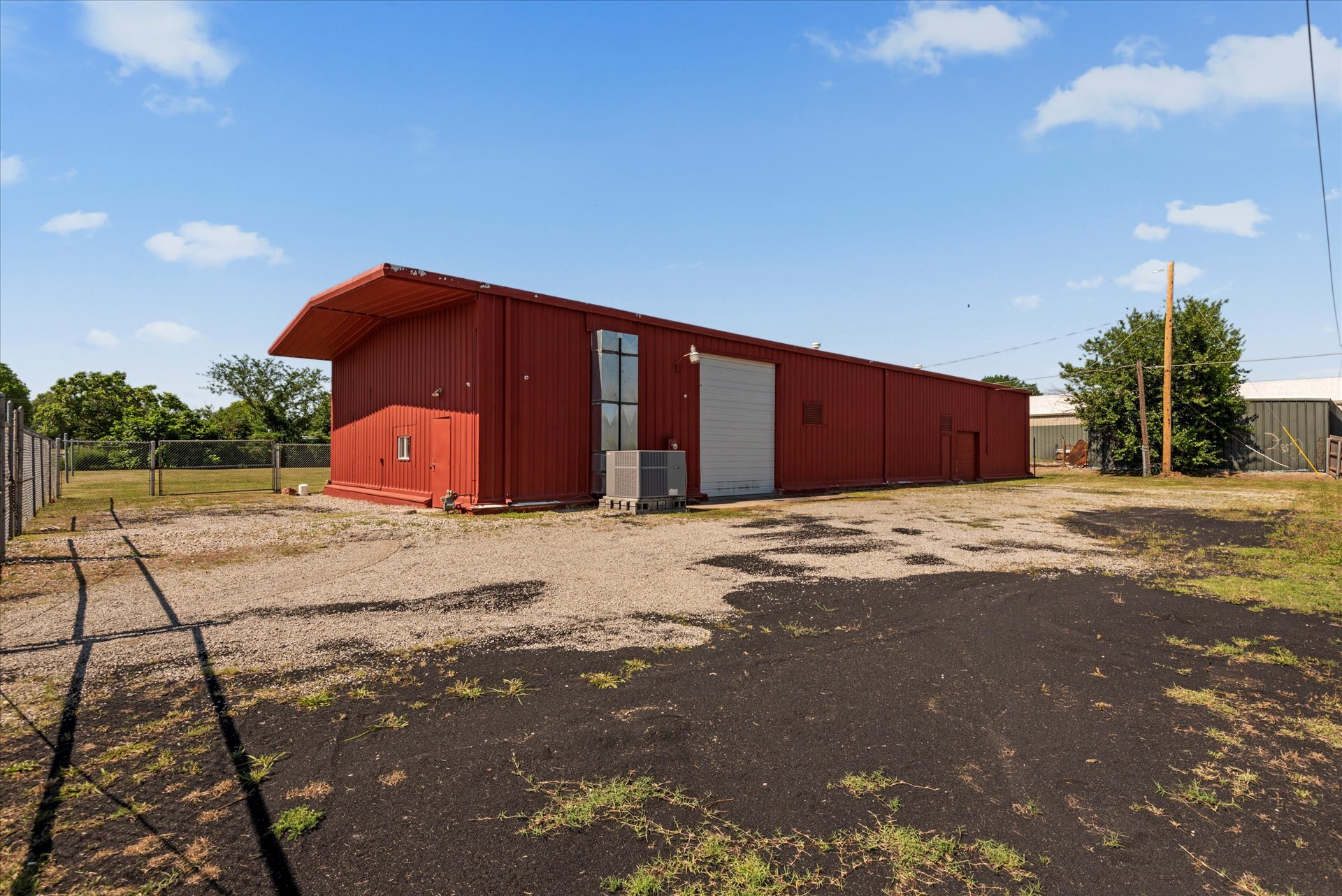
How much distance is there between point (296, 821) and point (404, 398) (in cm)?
1688

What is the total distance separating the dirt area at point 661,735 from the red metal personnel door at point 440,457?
7.80 meters

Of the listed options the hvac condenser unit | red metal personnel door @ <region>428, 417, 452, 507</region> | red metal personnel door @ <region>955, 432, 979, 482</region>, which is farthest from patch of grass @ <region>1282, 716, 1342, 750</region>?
red metal personnel door @ <region>955, 432, 979, 482</region>

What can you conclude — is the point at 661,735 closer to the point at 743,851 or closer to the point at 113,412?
the point at 743,851

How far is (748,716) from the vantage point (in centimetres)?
394

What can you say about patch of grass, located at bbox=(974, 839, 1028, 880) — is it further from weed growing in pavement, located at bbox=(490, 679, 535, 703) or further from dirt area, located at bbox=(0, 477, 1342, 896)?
weed growing in pavement, located at bbox=(490, 679, 535, 703)

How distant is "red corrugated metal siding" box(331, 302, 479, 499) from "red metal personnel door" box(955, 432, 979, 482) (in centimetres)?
2397

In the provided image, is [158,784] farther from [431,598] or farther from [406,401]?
[406,401]

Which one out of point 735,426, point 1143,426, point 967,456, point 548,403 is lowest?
point 967,456

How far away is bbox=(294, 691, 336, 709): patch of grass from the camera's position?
400 centimetres

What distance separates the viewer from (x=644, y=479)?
15203 millimetres

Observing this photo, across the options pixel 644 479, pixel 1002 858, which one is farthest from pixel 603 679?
pixel 644 479

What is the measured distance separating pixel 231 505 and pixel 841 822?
1841 cm

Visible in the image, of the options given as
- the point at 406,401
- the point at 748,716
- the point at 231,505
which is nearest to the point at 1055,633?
the point at 748,716

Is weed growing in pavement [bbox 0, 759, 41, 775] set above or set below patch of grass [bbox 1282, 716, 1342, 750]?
above
